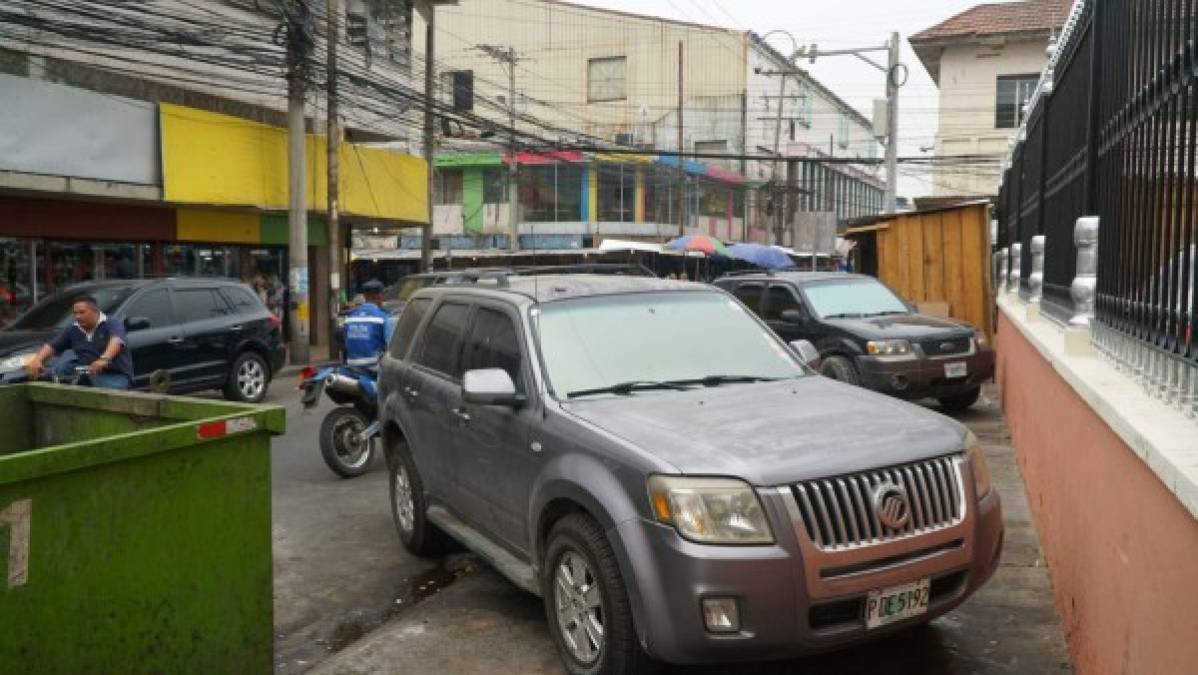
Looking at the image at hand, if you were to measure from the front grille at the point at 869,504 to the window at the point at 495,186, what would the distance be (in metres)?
45.8

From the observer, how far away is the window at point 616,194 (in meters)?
48.1

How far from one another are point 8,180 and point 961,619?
539 inches

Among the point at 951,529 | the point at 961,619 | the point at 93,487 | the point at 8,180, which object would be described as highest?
the point at 8,180

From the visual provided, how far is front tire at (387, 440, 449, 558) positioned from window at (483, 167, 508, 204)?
1701 inches

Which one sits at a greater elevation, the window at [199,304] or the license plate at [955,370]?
the window at [199,304]

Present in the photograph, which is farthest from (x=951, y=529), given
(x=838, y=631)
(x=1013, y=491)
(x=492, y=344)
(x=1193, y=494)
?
(x=1013, y=491)

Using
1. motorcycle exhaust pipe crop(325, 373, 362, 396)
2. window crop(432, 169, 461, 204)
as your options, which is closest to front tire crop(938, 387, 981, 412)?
motorcycle exhaust pipe crop(325, 373, 362, 396)

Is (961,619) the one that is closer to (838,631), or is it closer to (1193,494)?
(838,631)

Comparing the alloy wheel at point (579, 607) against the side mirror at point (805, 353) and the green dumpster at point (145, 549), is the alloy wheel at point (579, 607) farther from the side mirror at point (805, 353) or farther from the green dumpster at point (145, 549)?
the side mirror at point (805, 353)

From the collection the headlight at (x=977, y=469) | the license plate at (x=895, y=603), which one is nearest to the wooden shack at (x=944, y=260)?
the headlight at (x=977, y=469)

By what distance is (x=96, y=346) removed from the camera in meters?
8.12

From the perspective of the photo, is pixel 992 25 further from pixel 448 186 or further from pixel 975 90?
pixel 448 186

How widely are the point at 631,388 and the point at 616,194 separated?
4447 centimetres

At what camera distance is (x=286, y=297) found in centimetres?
2161
